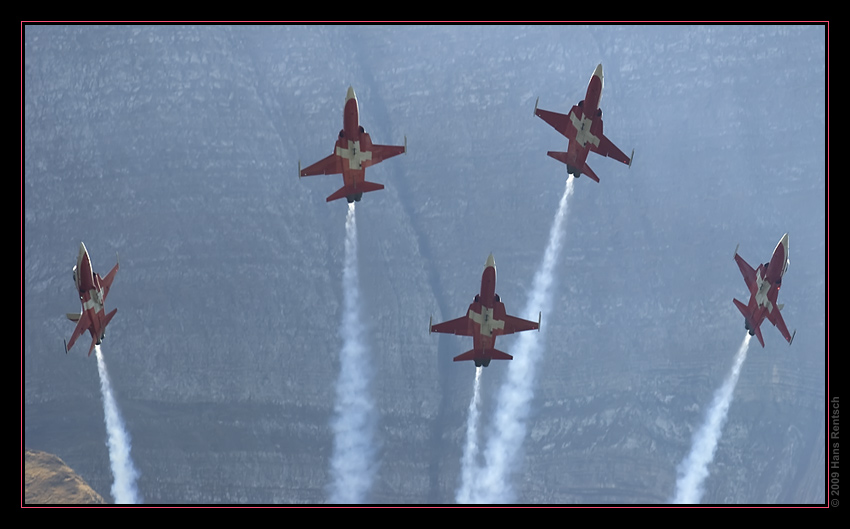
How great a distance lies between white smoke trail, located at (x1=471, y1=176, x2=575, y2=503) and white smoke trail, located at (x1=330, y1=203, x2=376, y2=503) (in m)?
12.2

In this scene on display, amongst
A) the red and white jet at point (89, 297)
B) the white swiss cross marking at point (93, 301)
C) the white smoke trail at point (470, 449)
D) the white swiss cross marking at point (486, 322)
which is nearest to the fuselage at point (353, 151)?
the white swiss cross marking at point (486, 322)

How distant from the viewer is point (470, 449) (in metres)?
149

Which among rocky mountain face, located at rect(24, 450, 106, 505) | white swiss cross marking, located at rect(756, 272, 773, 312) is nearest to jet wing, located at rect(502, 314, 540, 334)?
white swiss cross marking, located at rect(756, 272, 773, 312)

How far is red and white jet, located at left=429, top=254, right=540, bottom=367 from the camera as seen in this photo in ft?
356

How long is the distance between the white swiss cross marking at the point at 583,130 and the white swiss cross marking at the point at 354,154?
47.7 ft

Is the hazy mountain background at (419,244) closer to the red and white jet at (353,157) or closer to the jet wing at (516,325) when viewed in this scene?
the jet wing at (516,325)

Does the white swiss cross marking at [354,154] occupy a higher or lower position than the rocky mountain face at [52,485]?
higher

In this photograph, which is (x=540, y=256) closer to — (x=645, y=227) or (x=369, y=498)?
(x=645, y=227)

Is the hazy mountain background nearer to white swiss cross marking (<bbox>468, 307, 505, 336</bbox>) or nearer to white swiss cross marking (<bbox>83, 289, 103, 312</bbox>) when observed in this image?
white swiss cross marking (<bbox>468, 307, 505, 336</bbox>)

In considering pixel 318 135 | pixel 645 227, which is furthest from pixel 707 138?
pixel 318 135

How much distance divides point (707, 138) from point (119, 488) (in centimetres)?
7387

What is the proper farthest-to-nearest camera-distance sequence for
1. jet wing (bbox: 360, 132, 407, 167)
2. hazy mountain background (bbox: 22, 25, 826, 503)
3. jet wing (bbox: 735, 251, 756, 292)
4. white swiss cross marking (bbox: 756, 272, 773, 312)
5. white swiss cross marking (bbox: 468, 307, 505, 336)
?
hazy mountain background (bbox: 22, 25, 826, 503)
jet wing (bbox: 735, 251, 756, 292)
white swiss cross marking (bbox: 756, 272, 773, 312)
white swiss cross marking (bbox: 468, 307, 505, 336)
jet wing (bbox: 360, 132, 407, 167)

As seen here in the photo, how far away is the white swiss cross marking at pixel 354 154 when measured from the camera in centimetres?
10788

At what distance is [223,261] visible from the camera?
161 m
